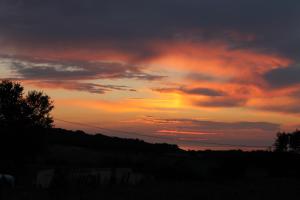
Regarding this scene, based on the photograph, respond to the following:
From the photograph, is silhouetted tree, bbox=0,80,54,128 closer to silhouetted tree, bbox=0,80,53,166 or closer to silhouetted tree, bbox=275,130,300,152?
silhouetted tree, bbox=0,80,53,166

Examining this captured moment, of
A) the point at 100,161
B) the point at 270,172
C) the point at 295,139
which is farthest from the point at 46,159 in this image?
the point at 295,139

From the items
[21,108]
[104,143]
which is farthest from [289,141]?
[21,108]

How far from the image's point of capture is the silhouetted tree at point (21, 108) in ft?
229

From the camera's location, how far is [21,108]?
70.9m

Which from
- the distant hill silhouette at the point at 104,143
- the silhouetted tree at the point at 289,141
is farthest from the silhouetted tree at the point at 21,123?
the silhouetted tree at the point at 289,141

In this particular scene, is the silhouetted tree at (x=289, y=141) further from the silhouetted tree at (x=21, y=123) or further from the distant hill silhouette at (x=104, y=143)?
the silhouetted tree at (x=21, y=123)

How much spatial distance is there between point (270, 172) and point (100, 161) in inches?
1064

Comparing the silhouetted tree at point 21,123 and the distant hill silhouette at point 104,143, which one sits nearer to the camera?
the silhouetted tree at point 21,123

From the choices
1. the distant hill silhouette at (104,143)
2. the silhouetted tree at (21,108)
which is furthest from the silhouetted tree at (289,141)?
the silhouetted tree at (21,108)

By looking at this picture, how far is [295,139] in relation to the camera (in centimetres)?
11919

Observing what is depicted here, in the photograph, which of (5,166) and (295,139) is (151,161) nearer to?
(5,166)

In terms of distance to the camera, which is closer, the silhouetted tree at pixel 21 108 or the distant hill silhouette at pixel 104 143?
the silhouetted tree at pixel 21 108

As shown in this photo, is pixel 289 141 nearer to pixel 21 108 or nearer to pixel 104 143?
Answer: pixel 104 143

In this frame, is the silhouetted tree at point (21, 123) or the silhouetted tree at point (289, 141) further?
the silhouetted tree at point (289, 141)
